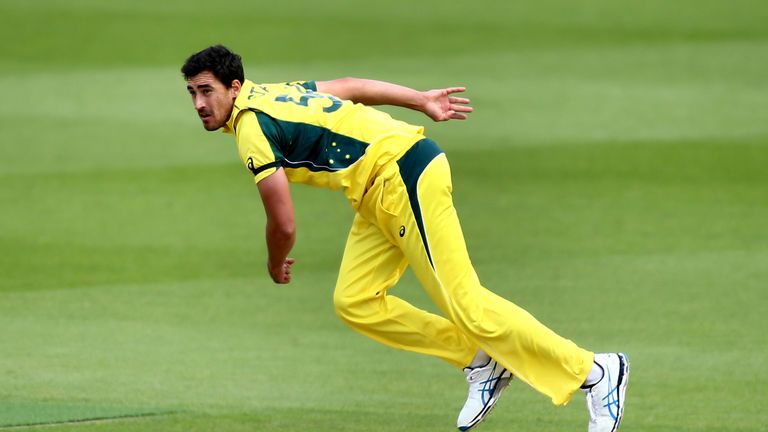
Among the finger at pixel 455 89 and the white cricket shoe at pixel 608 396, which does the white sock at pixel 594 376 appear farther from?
the finger at pixel 455 89

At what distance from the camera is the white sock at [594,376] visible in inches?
257

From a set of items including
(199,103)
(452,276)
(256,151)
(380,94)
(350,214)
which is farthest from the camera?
(350,214)

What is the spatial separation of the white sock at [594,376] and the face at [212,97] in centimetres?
204

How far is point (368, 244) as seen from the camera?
6777 millimetres

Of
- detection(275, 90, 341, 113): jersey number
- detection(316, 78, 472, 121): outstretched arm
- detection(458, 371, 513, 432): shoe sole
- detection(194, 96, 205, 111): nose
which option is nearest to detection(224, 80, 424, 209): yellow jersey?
detection(275, 90, 341, 113): jersey number

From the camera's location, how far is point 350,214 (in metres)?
12.8

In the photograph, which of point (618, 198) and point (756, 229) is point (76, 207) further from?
point (756, 229)

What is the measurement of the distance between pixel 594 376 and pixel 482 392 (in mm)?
547

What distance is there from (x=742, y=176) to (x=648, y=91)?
3.14 metres

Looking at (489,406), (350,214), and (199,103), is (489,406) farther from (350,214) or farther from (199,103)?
(350,214)

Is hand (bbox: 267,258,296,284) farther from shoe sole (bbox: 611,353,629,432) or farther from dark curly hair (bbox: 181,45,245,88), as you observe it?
shoe sole (bbox: 611,353,629,432)

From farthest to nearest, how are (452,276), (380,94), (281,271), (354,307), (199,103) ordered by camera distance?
(380,94)
(354,307)
(281,271)
(199,103)
(452,276)

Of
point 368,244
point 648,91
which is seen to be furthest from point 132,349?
point 648,91

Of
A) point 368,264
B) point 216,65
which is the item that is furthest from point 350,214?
point 216,65
